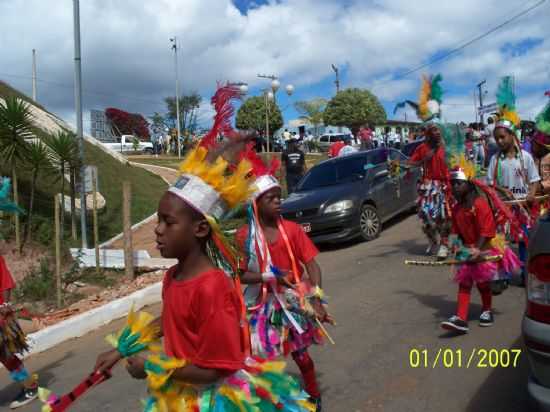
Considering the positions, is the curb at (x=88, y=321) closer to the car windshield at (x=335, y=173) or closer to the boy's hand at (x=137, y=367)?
the boy's hand at (x=137, y=367)

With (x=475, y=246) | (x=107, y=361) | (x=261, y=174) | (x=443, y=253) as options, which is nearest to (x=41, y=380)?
(x=261, y=174)

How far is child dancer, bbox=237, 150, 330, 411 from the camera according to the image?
3.45 m

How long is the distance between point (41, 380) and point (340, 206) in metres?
5.84

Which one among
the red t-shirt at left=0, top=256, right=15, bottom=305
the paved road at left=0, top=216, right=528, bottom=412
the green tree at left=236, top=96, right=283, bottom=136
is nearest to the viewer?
the paved road at left=0, top=216, right=528, bottom=412

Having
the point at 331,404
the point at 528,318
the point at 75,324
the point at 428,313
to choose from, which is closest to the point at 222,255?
the point at 528,318

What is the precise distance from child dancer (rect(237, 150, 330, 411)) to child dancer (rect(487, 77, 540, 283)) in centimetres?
358

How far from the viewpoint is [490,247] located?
5.03 meters

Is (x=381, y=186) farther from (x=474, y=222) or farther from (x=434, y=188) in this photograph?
(x=474, y=222)

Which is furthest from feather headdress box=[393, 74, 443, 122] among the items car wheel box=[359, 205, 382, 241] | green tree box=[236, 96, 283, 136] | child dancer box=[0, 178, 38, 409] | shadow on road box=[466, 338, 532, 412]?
green tree box=[236, 96, 283, 136]

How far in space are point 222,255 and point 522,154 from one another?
5097 mm

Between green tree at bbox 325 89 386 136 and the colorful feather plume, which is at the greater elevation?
green tree at bbox 325 89 386 136

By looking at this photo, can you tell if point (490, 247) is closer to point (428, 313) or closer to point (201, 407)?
point (428, 313)

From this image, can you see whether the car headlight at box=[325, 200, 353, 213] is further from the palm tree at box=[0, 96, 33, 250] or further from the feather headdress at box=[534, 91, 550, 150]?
the palm tree at box=[0, 96, 33, 250]

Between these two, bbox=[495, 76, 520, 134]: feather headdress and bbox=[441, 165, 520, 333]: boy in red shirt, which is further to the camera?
bbox=[495, 76, 520, 134]: feather headdress
